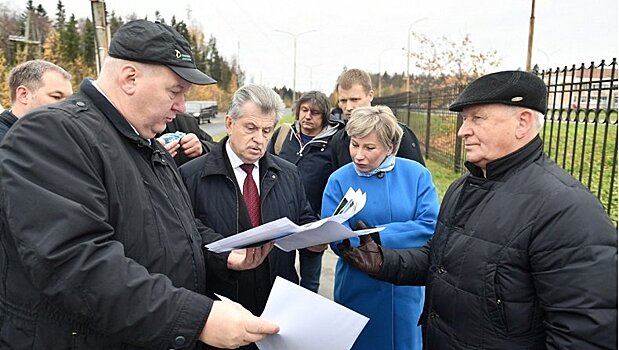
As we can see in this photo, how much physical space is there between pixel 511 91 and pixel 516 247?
597 mm

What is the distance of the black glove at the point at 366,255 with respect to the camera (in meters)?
2.29

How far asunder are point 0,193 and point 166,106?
581 mm

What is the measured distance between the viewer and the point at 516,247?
5.23ft

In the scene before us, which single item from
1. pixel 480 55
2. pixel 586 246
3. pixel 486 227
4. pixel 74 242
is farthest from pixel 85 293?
pixel 480 55

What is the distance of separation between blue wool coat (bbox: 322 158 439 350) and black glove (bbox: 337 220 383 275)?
1.03 ft

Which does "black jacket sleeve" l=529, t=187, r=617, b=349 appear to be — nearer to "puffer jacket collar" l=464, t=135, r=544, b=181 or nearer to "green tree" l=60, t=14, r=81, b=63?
"puffer jacket collar" l=464, t=135, r=544, b=181

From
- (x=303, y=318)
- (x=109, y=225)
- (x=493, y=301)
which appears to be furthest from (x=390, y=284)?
(x=109, y=225)

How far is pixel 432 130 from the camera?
13438 millimetres

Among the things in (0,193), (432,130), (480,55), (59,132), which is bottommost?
(432,130)

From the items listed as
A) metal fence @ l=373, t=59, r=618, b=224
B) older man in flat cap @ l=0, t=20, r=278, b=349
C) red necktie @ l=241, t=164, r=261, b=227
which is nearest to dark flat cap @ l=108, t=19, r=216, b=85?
older man in flat cap @ l=0, t=20, r=278, b=349

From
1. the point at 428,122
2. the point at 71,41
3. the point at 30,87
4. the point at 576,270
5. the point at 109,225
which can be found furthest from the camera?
the point at 71,41

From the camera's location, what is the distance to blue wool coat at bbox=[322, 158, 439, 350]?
2.72 meters

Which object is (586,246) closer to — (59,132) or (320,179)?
(59,132)

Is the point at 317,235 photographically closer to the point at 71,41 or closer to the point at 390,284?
the point at 390,284
